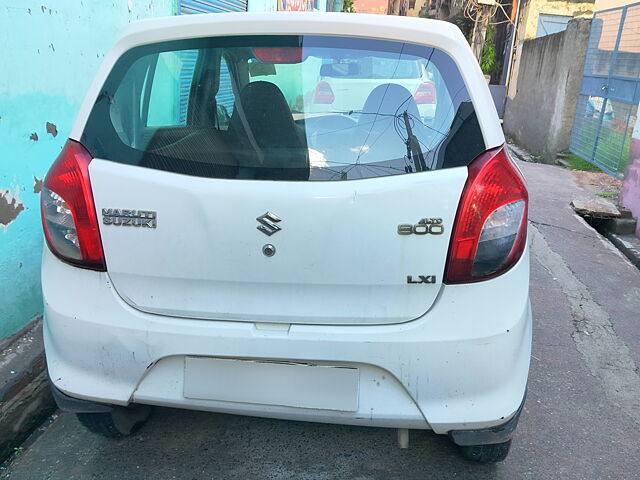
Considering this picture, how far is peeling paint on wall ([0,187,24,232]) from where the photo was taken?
284cm

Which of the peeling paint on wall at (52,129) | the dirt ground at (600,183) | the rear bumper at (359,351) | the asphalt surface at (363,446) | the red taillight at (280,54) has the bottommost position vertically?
the dirt ground at (600,183)

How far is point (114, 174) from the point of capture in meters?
1.85


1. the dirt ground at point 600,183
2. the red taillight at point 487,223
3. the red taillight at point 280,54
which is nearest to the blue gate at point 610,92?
the dirt ground at point 600,183

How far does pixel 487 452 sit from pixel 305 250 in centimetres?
113

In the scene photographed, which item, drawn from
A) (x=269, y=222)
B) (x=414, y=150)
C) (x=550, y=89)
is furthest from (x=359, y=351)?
(x=550, y=89)

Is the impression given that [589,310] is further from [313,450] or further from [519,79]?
[519,79]

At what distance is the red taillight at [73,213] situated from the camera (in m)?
1.88

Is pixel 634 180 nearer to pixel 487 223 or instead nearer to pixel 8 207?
pixel 487 223

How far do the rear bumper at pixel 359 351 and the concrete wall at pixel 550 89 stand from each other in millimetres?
8915

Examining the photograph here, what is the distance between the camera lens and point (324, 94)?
6.53ft

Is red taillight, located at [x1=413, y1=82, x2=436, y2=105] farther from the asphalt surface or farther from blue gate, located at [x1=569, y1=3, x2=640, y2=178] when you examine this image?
blue gate, located at [x1=569, y1=3, x2=640, y2=178]

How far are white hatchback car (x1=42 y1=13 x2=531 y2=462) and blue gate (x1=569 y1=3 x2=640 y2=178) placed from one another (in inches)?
243

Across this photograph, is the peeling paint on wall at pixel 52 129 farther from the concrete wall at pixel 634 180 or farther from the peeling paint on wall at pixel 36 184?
the concrete wall at pixel 634 180

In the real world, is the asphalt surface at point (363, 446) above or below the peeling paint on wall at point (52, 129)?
below
